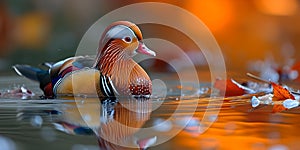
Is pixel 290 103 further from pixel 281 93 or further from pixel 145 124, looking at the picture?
pixel 145 124

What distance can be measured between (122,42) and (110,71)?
122 millimetres

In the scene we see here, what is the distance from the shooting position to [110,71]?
7.27ft

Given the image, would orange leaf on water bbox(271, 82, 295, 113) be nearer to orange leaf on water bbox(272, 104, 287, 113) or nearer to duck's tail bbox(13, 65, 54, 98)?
orange leaf on water bbox(272, 104, 287, 113)

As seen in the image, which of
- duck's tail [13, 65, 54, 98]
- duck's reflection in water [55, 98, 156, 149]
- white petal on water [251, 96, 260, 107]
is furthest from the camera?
duck's tail [13, 65, 54, 98]

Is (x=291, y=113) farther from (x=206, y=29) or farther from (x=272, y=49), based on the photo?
(x=206, y=29)

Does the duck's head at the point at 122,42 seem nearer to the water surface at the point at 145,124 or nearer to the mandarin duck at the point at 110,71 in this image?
the mandarin duck at the point at 110,71

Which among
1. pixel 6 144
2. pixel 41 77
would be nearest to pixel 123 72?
pixel 41 77

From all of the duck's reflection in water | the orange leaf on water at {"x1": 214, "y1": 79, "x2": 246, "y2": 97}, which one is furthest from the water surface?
→ the orange leaf on water at {"x1": 214, "y1": 79, "x2": 246, "y2": 97}

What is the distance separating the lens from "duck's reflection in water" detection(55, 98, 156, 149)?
1.46 metres

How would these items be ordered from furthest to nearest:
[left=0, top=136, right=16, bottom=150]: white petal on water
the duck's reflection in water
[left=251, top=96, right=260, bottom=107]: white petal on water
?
[left=251, top=96, right=260, bottom=107]: white petal on water, the duck's reflection in water, [left=0, top=136, right=16, bottom=150]: white petal on water

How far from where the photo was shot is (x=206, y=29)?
17.9ft

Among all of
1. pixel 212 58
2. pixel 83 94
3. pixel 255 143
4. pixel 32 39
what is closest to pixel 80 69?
pixel 83 94

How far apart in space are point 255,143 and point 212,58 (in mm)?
2871

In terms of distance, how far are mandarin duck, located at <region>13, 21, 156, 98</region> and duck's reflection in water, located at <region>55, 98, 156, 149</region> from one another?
1.9 inches
